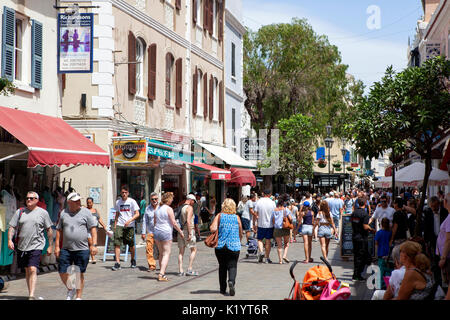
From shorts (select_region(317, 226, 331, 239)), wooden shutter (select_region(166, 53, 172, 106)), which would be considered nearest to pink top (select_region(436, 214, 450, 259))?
shorts (select_region(317, 226, 331, 239))

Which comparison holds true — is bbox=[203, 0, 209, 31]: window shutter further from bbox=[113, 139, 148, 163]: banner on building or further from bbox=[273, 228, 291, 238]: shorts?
bbox=[273, 228, 291, 238]: shorts

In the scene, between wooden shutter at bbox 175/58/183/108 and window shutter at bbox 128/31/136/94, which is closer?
window shutter at bbox 128/31/136/94

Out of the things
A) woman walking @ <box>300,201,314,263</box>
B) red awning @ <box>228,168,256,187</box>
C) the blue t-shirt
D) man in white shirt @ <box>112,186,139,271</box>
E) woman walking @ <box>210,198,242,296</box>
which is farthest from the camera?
red awning @ <box>228,168,256,187</box>

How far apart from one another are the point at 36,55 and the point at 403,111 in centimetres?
856

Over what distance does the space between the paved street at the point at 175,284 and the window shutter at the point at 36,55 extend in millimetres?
4475

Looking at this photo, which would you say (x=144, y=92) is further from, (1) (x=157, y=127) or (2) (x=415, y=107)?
(2) (x=415, y=107)

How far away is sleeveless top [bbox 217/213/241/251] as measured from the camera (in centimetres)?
1215

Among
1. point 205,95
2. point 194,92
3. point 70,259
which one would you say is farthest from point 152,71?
point 70,259

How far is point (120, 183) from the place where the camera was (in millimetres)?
21188

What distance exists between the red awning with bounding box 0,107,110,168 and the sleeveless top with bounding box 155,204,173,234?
2.09 m

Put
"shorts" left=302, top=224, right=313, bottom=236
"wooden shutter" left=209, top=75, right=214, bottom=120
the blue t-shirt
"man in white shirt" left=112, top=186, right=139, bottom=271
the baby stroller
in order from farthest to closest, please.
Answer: "wooden shutter" left=209, top=75, right=214, bottom=120
the baby stroller
"shorts" left=302, top=224, right=313, bottom=236
"man in white shirt" left=112, top=186, right=139, bottom=271
the blue t-shirt

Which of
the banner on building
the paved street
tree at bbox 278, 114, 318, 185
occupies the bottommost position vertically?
the paved street

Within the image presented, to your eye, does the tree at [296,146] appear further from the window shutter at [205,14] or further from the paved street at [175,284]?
the paved street at [175,284]
